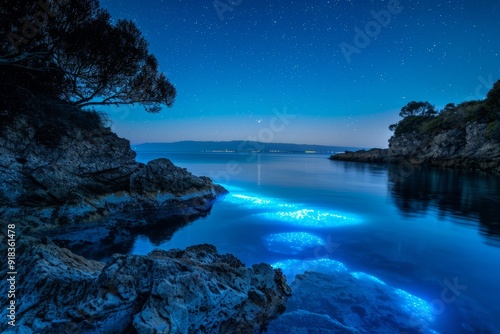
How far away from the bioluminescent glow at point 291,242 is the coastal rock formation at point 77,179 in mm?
5783

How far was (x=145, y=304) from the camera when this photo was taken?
373 centimetres

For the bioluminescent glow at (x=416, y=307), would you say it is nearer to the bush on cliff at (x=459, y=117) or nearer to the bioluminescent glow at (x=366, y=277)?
the bioluminescent glow at (x=366, y=277)

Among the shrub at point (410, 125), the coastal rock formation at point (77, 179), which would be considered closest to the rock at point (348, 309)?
the coastal rock formation at point (77, 179)

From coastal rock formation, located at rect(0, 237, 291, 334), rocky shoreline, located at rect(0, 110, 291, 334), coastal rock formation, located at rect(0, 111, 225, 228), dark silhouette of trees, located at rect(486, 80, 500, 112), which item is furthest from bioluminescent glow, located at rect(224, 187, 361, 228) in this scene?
dark silhouette of trees, located at rect(486, 80, 500, 112)

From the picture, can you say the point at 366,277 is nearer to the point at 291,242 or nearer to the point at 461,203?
the point at 291,242

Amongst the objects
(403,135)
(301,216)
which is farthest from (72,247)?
(403,135)

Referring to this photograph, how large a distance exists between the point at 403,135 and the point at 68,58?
7396cm

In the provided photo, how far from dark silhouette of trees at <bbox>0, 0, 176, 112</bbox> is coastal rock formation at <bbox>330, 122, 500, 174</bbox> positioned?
1946 inches

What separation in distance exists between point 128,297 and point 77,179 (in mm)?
10289

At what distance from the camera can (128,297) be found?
387cm

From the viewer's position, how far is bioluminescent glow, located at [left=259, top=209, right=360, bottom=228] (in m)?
13.1

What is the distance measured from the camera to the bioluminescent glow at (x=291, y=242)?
30.9 ft

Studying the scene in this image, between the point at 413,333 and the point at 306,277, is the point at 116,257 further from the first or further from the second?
the point at 413,333

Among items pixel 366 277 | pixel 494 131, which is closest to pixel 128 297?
pixel 366 277
